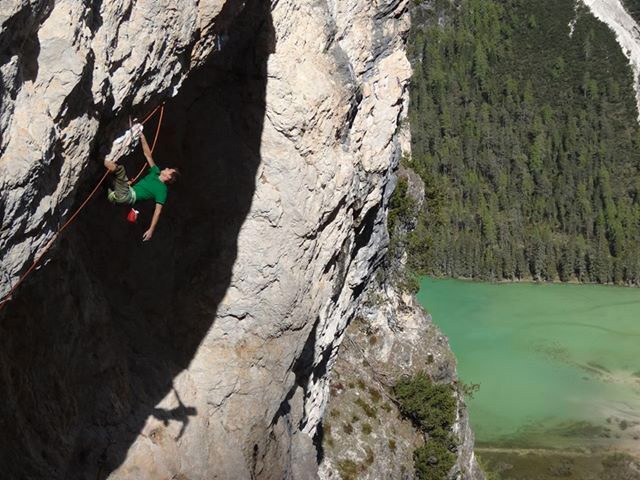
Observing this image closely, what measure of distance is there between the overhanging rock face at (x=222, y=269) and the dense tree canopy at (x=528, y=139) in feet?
211

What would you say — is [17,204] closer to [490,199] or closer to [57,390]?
[57,390]

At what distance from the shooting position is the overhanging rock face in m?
8.20

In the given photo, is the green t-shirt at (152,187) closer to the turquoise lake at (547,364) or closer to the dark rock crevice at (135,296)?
the dark rock crevice at (135,296)

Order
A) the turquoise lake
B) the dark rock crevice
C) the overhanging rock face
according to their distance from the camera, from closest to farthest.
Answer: the dark rock crevice
the overhanging rock face
the turquoise lake

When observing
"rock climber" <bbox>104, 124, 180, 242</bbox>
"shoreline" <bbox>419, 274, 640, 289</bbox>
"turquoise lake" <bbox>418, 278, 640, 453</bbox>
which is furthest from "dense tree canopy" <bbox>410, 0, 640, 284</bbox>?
"rock climber" <bbox>104, 124, 180, 242</bbox>

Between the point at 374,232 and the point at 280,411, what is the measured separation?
11.7 ft

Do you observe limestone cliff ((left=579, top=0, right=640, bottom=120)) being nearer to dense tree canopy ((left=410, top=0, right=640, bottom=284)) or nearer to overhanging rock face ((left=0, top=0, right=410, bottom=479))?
dense tree canopy ((left=410, top=0, right=640, bottom=284))

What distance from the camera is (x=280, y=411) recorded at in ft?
34.5

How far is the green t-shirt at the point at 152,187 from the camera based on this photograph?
7.62 m

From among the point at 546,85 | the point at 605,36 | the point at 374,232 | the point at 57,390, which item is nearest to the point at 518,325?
the point at 374,232

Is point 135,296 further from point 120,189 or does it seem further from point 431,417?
point 431,417

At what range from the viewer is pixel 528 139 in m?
95.3

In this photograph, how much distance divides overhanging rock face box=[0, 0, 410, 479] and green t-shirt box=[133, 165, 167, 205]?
834 mm

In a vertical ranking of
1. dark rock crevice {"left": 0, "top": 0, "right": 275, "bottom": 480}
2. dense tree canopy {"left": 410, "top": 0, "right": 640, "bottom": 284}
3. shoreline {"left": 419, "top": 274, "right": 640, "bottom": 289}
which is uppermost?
dense tree canopy {"left": 410, "top": 0, "right": 640, "bottom": 284}
